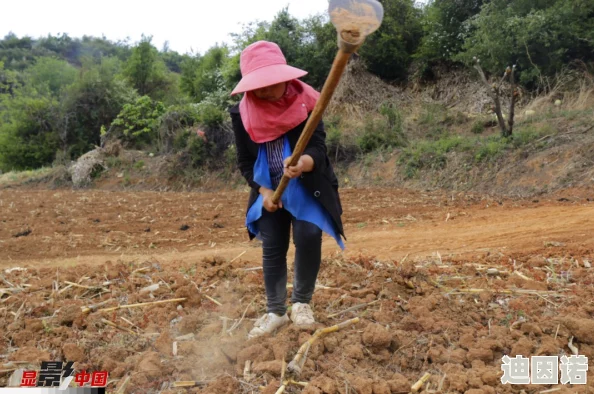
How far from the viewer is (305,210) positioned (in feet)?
9.51

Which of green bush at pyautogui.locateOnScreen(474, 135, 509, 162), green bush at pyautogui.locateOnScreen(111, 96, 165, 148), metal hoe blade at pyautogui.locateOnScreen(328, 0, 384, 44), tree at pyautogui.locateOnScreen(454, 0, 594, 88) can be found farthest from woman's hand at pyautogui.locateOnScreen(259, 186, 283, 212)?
green bush at pyautogui.locateOnScreen(111, 96, 165, 148)

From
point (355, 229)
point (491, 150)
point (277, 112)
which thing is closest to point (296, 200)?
point (277, 112)

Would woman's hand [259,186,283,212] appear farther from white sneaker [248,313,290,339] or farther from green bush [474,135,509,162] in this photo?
green bush [474,135,509,162]

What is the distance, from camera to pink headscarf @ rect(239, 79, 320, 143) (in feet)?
9.06

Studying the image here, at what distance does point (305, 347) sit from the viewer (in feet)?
9.07

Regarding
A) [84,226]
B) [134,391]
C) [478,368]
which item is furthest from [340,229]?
[84,226]

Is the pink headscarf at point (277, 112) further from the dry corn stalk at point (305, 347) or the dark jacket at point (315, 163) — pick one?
the dry corn stalk at point (305, 347)

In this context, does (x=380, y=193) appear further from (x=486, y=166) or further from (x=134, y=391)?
(x=134, y=391)

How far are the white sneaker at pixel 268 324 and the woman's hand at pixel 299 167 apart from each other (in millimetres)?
926

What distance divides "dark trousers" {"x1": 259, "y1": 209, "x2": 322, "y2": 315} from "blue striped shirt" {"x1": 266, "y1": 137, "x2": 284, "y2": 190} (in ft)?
0.64

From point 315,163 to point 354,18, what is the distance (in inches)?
35.5

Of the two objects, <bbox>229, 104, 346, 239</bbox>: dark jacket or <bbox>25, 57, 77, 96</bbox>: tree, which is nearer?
<bbox>229, 104, 346, 239</bbox>: dark jacket

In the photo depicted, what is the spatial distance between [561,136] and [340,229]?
956 centimetres

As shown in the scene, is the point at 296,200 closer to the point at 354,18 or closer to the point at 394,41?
the point at 354,18
